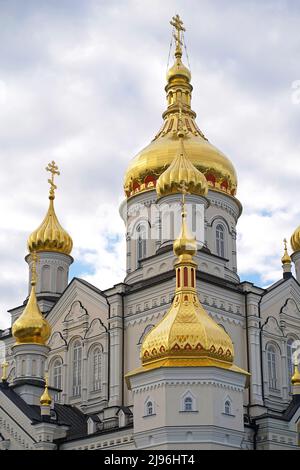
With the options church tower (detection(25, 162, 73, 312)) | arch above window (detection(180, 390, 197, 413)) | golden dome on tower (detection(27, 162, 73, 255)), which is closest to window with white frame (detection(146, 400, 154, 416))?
arch above window (detection(180, 390, 197, 413))

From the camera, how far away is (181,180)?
29422mm

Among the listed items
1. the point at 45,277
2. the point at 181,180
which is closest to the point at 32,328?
the point at 45,277

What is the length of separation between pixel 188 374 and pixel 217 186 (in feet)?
38.9

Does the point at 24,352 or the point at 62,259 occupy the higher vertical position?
the point at 62,259

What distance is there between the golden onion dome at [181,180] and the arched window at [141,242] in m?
2.39

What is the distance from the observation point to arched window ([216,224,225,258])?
3189 cm

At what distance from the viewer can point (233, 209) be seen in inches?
1305

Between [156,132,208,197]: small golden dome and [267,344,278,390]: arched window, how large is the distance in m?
5.55

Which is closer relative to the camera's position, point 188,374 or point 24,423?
point 188,374

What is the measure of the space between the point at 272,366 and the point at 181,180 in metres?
6.68

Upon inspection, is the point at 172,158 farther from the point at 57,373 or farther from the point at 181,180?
the point at 57,373
